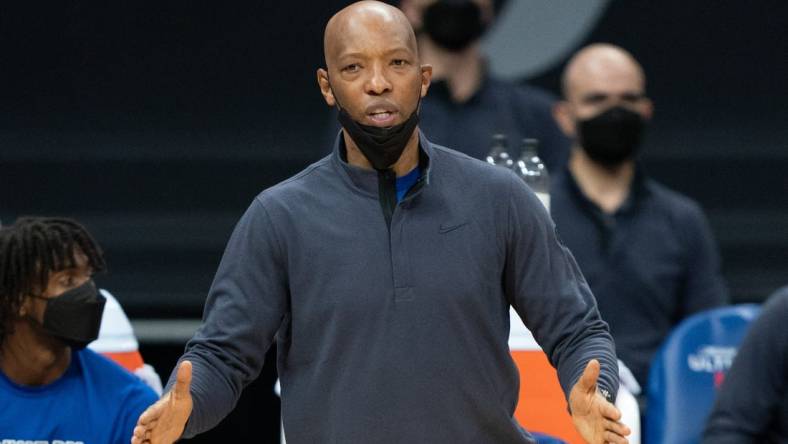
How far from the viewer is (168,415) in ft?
8.36

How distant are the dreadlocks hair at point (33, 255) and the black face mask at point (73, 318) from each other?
0.21 ft

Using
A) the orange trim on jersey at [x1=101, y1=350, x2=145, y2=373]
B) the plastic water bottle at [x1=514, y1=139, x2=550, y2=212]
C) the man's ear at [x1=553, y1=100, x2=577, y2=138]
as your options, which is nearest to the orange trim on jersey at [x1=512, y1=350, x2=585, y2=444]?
the plastic water bottle at [x1=514, y1=139, x2=550, y2=212]

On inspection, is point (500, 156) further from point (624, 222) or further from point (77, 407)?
point (77, 407)

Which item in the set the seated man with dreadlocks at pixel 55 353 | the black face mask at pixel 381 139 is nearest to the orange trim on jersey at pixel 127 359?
the seated man with dreadlocks at pixel 55 353

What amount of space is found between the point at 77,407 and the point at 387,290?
3.92 ft

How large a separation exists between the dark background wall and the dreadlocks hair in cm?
171

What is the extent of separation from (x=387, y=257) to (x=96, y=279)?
292 cm

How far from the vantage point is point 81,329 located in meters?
3.55

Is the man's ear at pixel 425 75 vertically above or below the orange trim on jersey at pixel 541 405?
above

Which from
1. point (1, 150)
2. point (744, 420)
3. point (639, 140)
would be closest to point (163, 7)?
point (1, 150)

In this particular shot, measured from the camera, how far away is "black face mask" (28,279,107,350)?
11.6ft

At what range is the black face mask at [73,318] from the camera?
11.6 ft

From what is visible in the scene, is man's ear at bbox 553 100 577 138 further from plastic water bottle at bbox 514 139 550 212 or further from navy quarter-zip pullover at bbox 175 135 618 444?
navy quarter-zip pullover at bbox 175 135 618 444

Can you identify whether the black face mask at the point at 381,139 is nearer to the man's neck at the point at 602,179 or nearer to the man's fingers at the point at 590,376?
the man's fingers at the point at 590,376
